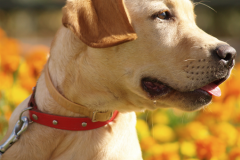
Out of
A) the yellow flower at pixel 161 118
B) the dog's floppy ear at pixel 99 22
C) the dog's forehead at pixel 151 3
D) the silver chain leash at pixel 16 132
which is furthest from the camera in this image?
the yellow flower at pixel 161 118

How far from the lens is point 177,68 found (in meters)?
2.40

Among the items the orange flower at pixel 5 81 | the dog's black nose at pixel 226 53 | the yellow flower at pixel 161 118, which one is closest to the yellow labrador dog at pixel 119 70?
the dog's black nose at pixel 226 53

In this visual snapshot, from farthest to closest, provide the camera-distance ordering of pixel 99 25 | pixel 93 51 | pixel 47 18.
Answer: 1. pixel 47 18
2. pixel 93 51
3. pixel 99 25

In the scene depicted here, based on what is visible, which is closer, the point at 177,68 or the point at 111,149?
the point at 177,68

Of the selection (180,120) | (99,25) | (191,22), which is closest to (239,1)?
(180,120)

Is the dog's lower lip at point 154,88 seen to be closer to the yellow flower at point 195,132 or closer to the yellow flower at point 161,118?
the yellow flower at point 195,132

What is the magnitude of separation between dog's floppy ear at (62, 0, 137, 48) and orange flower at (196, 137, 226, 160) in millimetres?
1268

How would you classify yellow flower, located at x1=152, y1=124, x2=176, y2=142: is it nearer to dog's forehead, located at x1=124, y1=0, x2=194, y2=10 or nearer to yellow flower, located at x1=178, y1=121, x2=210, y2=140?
yellow flower, located at x1=178, y1=121, x2=210, y2=140

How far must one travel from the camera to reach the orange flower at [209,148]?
2.89m

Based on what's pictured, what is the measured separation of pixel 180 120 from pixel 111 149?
179 centimetres

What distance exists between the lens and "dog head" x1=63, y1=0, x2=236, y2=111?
7.59ft

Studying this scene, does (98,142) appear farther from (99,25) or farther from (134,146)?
(99,25)

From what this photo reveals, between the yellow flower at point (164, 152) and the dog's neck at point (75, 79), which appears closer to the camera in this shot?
the dog's neck at point (75, 79)

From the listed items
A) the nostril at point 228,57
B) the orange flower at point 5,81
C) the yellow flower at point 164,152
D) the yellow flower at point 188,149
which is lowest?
the yellow flower at point 188,149
